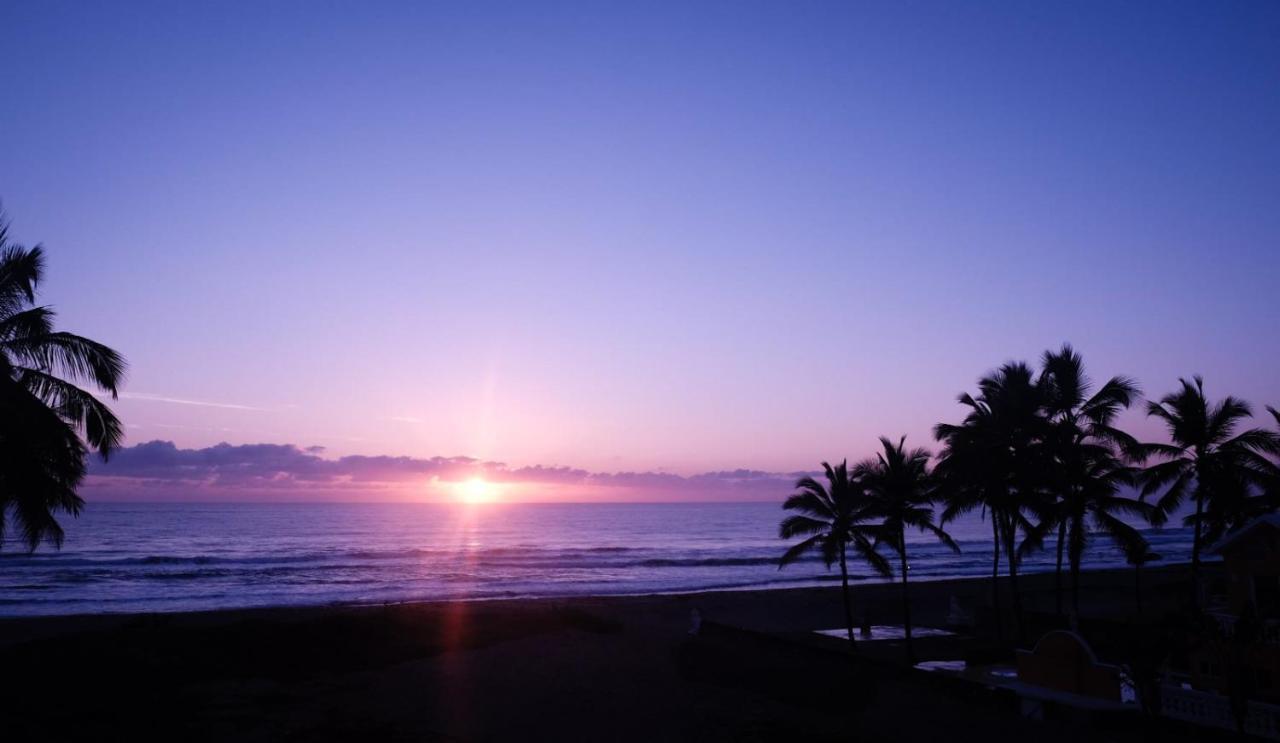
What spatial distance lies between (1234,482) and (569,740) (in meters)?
19.5

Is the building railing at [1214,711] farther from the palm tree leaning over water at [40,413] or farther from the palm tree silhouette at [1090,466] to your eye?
the palm tree leaning over water at [40,413]

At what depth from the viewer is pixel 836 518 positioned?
26.8m

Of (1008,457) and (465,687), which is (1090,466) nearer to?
(1008,457)

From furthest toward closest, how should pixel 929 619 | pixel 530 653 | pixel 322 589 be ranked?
pixel 322 589 → pixel 929 619 → pixel 530 653

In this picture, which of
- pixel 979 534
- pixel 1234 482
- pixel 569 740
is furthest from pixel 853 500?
pixel 979 534

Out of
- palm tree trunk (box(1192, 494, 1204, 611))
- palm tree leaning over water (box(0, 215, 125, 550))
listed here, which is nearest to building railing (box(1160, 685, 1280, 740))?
palm tree trunk (box(1192, 494, 1204, 611))

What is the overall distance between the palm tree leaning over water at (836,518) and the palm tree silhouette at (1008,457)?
2.83 meters

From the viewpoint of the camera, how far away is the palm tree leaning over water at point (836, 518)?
86.9 feet

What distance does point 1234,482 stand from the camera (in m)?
22.6

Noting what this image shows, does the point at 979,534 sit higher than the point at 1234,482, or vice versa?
the point at 1234,482

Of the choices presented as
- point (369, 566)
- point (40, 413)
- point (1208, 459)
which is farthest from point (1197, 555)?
point (369, 566)

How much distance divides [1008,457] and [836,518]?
220 inches

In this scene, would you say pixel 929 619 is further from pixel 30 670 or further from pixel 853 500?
pixel 30 670

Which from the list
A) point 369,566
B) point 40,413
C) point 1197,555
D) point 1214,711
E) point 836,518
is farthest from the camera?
point 369,566
